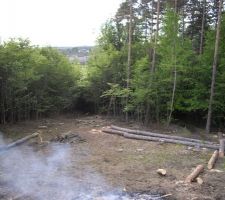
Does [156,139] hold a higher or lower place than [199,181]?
lower

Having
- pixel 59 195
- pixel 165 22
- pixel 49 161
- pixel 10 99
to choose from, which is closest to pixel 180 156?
pixel 49 161

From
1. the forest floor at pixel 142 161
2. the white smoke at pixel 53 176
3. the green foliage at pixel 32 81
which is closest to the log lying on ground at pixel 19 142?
the white smoke at pixel 53 176

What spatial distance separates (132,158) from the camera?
11.7 metres

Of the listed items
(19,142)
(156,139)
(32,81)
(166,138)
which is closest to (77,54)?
(32,81)

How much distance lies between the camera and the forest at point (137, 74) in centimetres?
1770

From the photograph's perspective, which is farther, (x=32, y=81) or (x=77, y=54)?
(x=77, y=54)

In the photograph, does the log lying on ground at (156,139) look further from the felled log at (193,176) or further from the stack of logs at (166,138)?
the felled log at (193,176)

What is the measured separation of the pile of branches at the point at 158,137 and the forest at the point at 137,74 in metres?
2.67

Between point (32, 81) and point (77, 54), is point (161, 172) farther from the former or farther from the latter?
point (77, 54)

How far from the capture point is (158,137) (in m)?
15.3

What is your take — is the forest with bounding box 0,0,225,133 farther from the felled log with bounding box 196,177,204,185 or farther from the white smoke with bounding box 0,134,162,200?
the felled log with bounding box 196,177,204,185

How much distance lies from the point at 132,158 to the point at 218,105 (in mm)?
8009

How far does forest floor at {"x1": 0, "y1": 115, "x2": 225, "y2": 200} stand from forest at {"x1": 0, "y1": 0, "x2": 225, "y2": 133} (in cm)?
179

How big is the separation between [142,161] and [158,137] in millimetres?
4148
